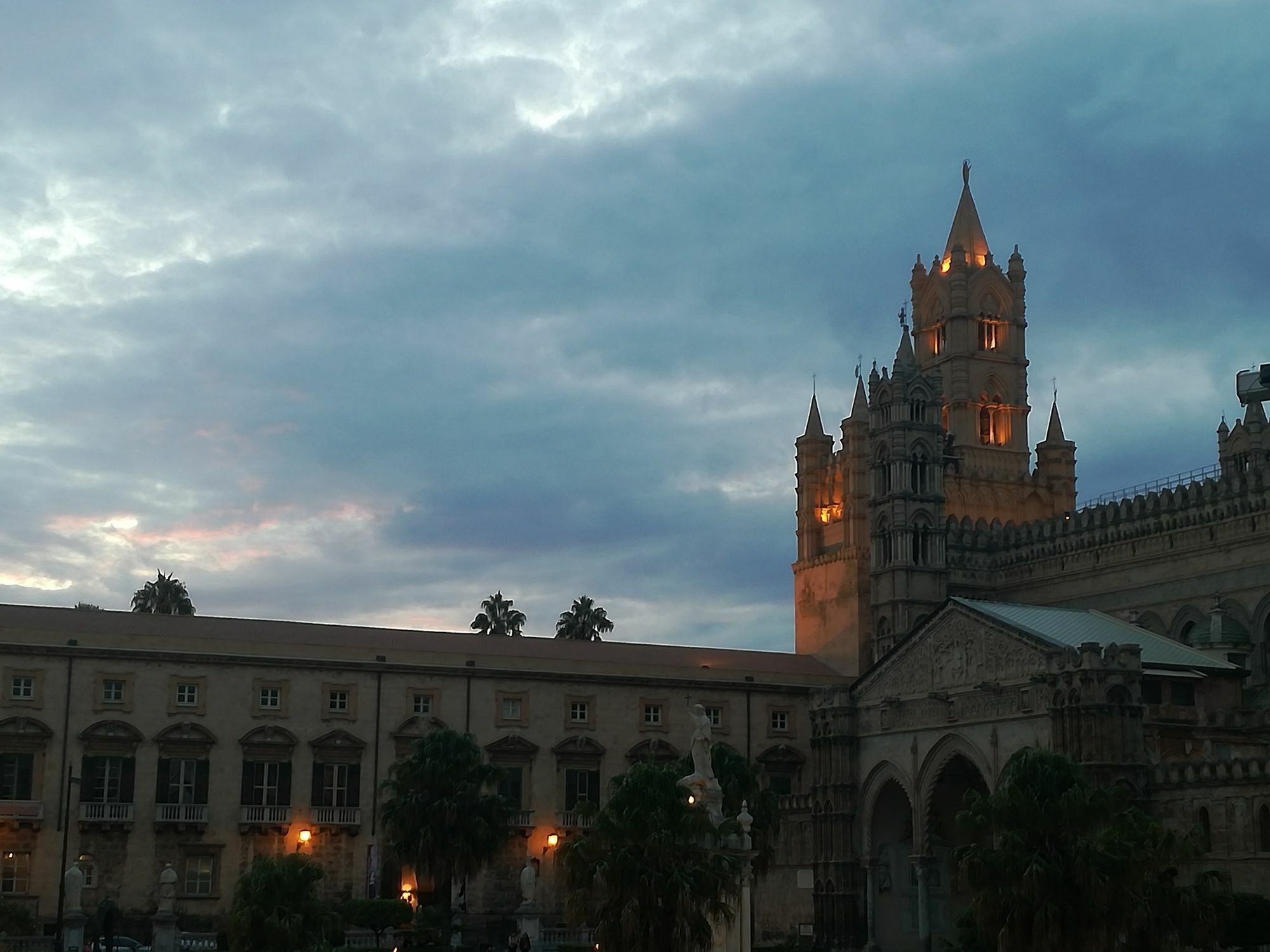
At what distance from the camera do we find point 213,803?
256 ft

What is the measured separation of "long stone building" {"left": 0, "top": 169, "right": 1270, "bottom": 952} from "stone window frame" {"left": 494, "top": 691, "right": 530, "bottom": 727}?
125 mm

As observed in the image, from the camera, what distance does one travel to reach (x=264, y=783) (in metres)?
79.2

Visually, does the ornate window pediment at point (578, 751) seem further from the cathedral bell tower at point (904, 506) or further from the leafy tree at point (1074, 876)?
the leafy tree at point (1074, 876)

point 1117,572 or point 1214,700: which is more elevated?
point 1117,572

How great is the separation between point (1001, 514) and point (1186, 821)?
46786 millimetres

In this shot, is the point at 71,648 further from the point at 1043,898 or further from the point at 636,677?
the point at 1043,898

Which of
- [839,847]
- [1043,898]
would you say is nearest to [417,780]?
[839,847]

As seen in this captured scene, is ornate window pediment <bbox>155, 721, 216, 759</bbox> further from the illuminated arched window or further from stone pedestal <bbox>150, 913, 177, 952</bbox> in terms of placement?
the illuminated arched window

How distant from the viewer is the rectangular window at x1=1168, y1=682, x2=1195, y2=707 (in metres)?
69.0

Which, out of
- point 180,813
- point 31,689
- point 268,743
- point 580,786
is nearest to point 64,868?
point 180,813

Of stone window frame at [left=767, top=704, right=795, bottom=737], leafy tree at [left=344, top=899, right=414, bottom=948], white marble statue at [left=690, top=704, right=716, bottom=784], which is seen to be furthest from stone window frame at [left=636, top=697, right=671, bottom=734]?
white marble statue at [left=690, top=704, right=716, bottom=784]

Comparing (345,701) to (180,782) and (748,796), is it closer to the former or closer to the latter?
(180,782)

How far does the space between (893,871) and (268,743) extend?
93.1 ft

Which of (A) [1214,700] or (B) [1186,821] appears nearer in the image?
(B) [1186,821]
